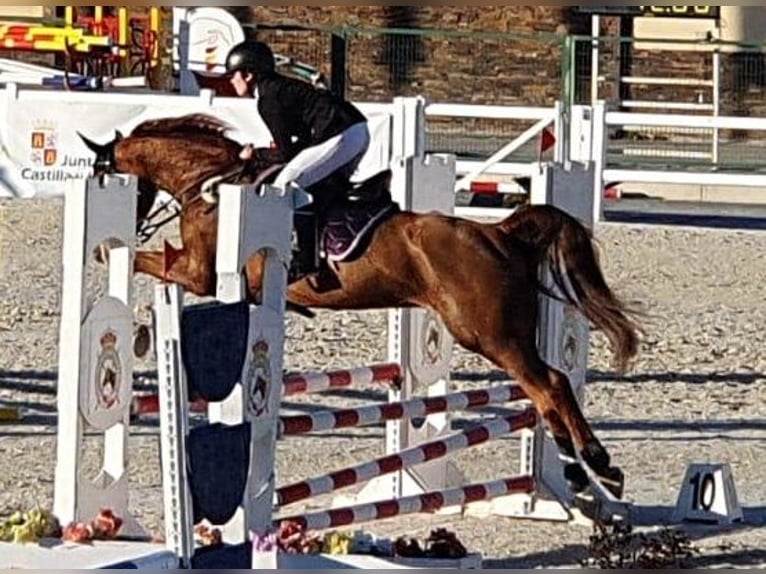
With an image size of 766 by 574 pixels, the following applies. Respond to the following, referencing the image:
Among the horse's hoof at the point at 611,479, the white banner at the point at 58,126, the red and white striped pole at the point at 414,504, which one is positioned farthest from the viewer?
the white banner at the point at 58,126

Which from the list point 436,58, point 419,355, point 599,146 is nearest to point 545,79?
point 436,58

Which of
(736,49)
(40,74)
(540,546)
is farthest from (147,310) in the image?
(736,49)

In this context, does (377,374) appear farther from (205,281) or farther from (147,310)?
(147,310)

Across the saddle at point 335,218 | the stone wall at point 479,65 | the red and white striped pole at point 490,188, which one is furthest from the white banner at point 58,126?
the saddle at point 335,218

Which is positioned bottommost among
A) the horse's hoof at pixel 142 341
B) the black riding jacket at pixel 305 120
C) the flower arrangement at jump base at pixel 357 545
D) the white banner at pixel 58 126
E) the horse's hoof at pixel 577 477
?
the flower arrangement at jump base at pixel 357 545

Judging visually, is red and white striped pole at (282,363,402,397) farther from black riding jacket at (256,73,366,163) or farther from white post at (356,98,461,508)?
black riding jacket at (256,73,366,163)

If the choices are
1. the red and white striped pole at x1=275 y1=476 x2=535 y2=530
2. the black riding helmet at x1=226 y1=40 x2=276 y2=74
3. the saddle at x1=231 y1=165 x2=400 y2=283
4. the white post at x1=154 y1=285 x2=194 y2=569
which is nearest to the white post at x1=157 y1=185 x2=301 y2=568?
the red and white striped pole at x1=275 y1=476 x2=535 y2=530

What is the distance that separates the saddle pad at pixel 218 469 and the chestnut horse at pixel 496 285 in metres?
1.70

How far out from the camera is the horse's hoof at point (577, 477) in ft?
30.8

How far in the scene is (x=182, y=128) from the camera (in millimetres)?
11195

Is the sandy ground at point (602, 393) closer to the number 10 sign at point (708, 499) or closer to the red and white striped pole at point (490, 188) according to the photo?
the number 10 sign at point (708, 499)

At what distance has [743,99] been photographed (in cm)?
2786

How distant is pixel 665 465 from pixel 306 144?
7.77 feet

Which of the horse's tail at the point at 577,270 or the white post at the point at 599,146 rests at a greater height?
the white post at the point at 599,146
